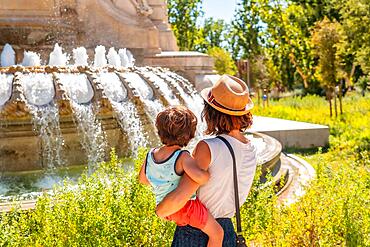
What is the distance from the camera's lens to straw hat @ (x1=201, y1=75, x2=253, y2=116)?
2.69m

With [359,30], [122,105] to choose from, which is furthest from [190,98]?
[359,30]

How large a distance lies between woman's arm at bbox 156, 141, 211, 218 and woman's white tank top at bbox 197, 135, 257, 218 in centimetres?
3

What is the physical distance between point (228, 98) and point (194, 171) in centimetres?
40

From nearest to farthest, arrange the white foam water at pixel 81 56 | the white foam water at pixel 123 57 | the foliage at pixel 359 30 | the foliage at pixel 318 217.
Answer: the foliage at pixel 318 217
the white foam water at pixel 81 56
the white foam water at pixel 123 57
the foliage at pixel 359 30

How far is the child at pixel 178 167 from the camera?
8.42 ft

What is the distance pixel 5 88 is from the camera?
23.5 feet

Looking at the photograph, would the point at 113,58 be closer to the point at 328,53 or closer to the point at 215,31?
the point at 328,53

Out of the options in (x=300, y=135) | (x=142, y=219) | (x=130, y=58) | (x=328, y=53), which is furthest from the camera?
(x=328, y=53)

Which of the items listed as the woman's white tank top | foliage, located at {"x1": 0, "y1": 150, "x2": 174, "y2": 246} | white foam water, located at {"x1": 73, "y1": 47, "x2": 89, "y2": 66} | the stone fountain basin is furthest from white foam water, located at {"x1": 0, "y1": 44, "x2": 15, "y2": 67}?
the woman's white tank top

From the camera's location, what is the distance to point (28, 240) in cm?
353

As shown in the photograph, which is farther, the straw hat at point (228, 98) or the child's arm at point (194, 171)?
the straw hat at point (228, 98)

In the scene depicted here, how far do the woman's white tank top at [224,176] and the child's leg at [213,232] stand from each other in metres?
0.07

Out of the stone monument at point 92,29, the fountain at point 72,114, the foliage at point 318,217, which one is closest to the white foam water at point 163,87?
the fountain at point 72,114

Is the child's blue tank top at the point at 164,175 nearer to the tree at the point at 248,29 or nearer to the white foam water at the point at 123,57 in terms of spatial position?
the white foam water at the point at 123,57
